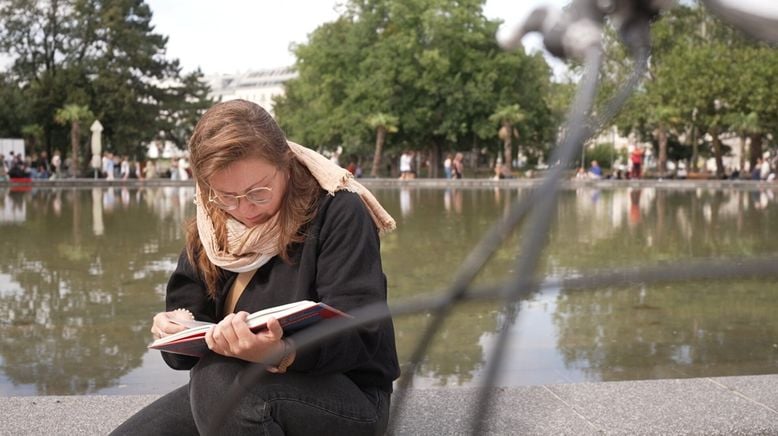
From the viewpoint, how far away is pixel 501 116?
45.2m

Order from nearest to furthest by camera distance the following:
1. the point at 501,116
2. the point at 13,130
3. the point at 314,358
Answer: the point at 314,358 < the point at 501,116 < the point at 13,130

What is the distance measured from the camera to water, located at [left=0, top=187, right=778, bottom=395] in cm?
442

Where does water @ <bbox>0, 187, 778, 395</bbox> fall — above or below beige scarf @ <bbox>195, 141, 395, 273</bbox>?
below

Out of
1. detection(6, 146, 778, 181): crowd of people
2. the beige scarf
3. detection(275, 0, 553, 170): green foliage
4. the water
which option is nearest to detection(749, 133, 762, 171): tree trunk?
detection(6, 146, 778, 181): crowd of people

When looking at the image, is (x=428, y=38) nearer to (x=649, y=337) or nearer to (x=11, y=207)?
(x=11, y=207)

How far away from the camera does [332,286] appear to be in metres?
1.98

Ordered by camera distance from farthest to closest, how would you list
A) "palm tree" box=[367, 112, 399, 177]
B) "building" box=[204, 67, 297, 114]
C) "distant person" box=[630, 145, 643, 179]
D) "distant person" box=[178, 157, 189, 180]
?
1. "building" box=[204, 67, 297, 114]
2. "palm tree" box=[367, 112, 399, 177]
3. "distant person" box=[630, 145, 643, 179]
4. "distant person" box=[178, 157, 189, 180]

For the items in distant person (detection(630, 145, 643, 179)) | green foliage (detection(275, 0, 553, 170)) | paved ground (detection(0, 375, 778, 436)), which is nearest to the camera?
paved ground (detection(0, 375, 778, 436))

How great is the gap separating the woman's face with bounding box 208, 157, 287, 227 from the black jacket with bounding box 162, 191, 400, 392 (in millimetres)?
100

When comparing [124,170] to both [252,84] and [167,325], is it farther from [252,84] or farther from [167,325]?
[252,84]

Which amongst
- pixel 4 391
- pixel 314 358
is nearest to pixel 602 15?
pixel 314 358

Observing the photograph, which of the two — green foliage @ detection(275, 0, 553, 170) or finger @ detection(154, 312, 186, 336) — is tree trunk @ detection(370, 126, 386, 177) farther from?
finger @ detection(154, 312, 186, 336)

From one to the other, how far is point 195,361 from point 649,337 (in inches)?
143

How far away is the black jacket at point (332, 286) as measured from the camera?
194 centimetres
